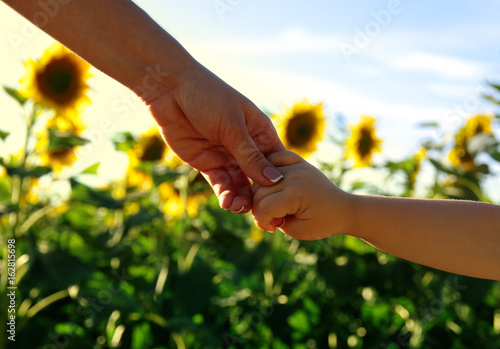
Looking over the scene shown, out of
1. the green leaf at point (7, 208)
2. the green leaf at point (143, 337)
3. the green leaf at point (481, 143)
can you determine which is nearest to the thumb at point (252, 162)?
the green leaf at point (7, 208)

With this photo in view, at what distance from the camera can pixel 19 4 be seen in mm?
917

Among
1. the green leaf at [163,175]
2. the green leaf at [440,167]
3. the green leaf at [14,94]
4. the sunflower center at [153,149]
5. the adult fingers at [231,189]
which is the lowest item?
the green leaf at [440,167]

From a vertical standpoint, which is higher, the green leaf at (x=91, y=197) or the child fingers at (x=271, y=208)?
the child fingers at (x=271, y=208)

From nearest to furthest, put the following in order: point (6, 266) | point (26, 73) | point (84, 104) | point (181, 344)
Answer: point (6, 266) < point (181, 344) < point (26, 73) < point (84, 104)

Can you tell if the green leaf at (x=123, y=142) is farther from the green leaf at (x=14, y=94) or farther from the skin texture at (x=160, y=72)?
the skin texture at (x=160, y=72)

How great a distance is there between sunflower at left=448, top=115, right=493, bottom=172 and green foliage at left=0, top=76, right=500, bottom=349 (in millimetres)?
61

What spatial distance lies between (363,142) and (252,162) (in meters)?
2.00

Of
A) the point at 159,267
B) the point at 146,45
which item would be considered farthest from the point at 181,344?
the point at 146,45

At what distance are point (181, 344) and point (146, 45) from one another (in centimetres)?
129

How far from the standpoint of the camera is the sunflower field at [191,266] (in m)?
1.80

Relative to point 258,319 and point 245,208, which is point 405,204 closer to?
point 245,208

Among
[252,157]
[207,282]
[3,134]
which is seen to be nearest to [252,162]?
[252,157]

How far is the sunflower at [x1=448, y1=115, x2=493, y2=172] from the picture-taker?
104 inches

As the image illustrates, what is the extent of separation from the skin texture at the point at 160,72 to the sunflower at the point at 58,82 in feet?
3.95
